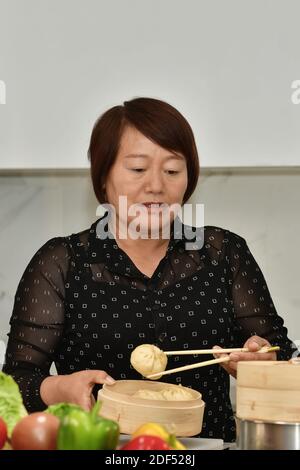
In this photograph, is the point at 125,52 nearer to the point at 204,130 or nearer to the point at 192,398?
the point at 204,130

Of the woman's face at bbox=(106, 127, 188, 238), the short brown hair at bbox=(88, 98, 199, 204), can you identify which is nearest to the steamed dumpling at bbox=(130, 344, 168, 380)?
the woman's face at bbox=(106, 127, 188, 238)

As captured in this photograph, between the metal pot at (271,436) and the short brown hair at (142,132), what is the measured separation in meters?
0.87

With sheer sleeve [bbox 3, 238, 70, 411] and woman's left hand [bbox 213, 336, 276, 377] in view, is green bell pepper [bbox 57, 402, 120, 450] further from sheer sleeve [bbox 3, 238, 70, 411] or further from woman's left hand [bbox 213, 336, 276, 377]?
sheer sleeve [bbox 3, 238, 70, 411]

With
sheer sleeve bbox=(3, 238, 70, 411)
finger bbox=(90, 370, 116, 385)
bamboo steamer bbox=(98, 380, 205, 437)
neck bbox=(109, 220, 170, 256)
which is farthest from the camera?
neck bbox=(109, 220, 170, 256)

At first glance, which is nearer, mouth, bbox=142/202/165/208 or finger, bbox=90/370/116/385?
finger, bbox=90/370/116/385

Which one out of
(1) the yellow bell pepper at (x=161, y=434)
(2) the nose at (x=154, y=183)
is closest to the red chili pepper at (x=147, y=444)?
(1) the yellow bell pepper at (x=161, y=434)

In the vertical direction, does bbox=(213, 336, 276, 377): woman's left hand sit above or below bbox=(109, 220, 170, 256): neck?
below

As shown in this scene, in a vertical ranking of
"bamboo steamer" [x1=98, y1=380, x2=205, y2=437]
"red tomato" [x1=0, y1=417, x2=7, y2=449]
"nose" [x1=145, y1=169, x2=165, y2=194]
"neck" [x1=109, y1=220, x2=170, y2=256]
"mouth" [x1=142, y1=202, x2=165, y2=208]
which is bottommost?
"bamboo steamer" [x1=98, y1=380, x2=205, y2=437]

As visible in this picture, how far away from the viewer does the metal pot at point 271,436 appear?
1366 millimetres

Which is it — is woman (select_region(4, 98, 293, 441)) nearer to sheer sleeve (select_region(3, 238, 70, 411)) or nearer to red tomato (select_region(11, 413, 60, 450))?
sheer sleeve (select_region(3, 238, 70, 411))

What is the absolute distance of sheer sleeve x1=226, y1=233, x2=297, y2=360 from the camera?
2.14 metres

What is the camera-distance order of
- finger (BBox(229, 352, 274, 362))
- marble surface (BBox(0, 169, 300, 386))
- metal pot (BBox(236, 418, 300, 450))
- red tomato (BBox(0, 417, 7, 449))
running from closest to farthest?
1. red tomato (BBox(0, 417, 7, 449))
2. metal pot (BBox(236, 418, 300, 450))
3. finger (BBox(229, 352, 274, 362))
4. marble surface (BBox(0, 169, 300, 386))

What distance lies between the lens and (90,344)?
208 cm

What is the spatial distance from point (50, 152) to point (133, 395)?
0.93 metres
